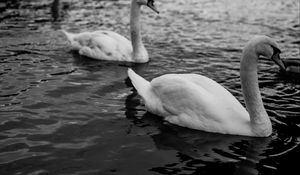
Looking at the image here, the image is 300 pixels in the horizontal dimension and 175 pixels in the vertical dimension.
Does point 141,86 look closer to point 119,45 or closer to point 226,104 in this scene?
point 226,104

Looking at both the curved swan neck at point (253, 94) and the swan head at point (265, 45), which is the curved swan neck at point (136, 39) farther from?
the swan head at point (265, 45)

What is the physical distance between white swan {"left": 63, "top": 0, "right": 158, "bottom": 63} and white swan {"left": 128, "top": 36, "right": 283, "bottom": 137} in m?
4.08

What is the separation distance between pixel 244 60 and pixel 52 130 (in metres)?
3.16

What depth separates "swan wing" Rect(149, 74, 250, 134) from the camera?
6.88 m

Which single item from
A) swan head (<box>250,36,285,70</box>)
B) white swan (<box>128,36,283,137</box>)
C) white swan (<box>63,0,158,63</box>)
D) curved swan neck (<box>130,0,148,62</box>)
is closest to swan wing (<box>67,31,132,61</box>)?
white swan (<box>63,0,158,63</box>)

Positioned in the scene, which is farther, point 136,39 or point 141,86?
point 136,39

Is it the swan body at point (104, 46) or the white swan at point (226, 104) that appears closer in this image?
the white swan at point (226, 104)

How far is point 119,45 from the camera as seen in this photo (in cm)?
1161

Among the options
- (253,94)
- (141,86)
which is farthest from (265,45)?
(141,86)

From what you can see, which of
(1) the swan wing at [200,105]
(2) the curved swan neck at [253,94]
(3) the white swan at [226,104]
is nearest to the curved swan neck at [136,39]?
(1) the swan wing at [200,105]

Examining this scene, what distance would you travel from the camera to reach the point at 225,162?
6156mm

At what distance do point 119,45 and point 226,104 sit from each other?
17.1 ft

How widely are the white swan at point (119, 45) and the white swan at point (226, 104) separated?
4.08m

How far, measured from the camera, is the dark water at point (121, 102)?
613 cm
